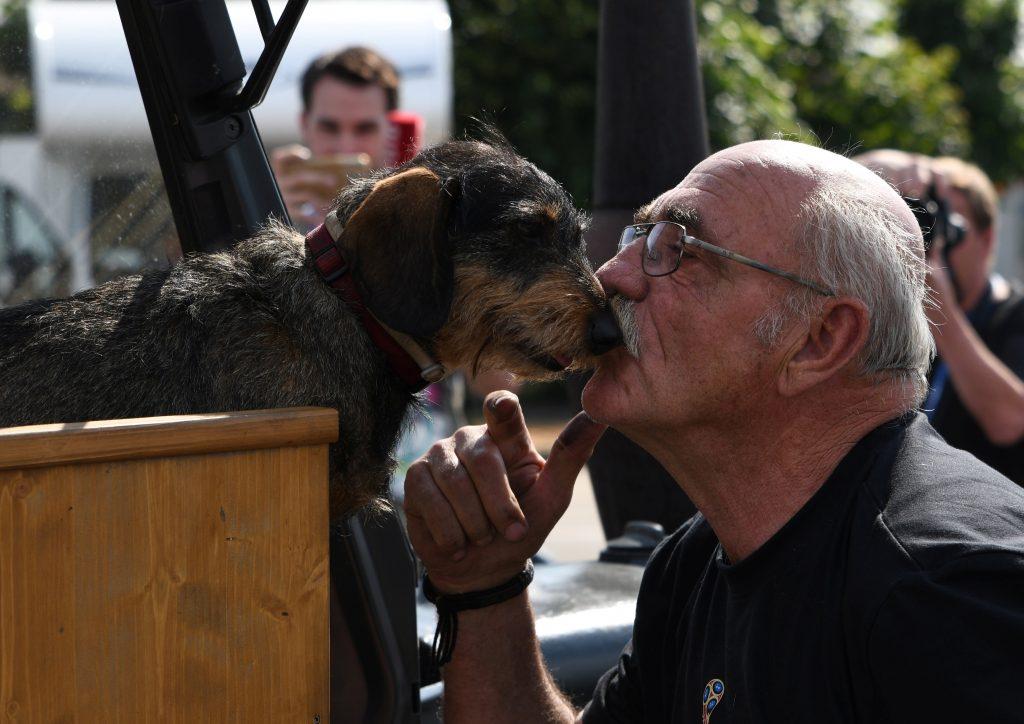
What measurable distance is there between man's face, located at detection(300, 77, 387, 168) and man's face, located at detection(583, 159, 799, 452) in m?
3.04

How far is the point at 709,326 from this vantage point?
234 centimetres

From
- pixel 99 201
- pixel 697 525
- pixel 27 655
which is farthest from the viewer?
pixel 99 201

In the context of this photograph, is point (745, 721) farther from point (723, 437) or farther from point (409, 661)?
point (409, 661)

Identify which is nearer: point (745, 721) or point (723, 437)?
point (745, 721)

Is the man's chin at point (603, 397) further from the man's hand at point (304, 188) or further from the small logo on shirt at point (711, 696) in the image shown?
the man's hand at point (304, 188)

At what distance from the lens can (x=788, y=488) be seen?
2.26 metres

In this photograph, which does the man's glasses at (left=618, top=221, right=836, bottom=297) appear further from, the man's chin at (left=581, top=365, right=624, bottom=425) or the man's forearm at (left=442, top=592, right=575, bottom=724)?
the man's forearm at (left=442, top=592, right=575, bottom=724)

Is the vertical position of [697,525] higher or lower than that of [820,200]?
lower

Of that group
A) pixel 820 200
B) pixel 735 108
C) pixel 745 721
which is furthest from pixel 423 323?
pixel 735 108

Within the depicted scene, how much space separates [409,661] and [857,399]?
3.79 feet

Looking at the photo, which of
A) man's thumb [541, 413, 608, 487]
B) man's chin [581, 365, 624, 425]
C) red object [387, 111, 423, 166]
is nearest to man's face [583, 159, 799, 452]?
man's chin [581, 365, 624, 425]

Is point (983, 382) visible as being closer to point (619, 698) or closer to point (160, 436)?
point (619, 698)

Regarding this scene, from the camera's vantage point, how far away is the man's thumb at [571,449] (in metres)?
2.60

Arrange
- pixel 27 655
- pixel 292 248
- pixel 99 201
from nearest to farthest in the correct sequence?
pixel 27 655 → pixel 292 248 → pixel 99 201
